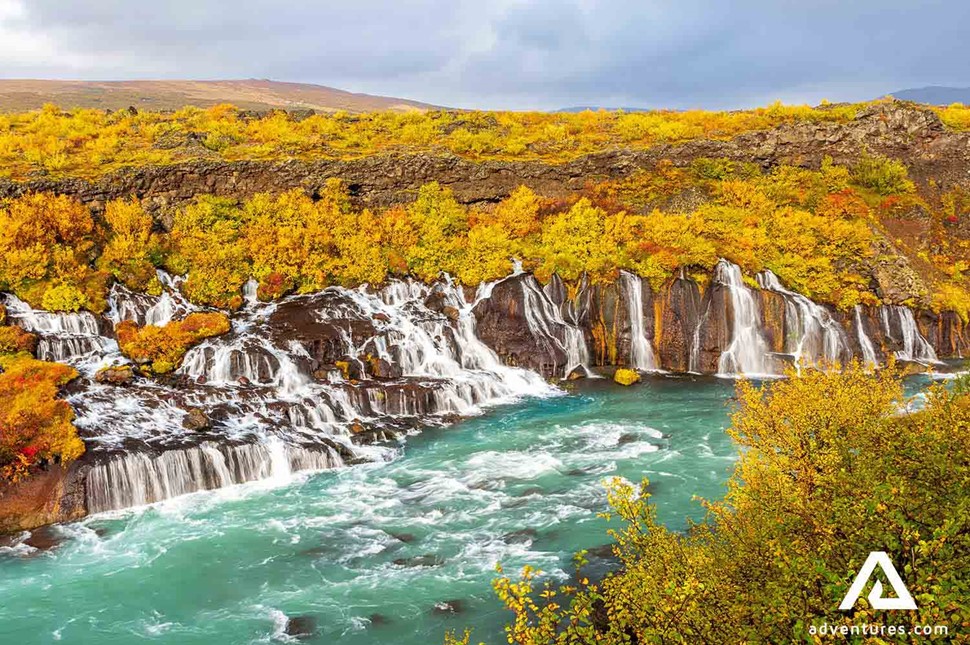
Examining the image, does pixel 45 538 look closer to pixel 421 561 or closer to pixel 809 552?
pixel 421 561

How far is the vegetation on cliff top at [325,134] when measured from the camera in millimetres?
52219

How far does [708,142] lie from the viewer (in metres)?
61.7

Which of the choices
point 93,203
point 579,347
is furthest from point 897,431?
point 93,203

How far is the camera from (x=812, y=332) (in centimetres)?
4378

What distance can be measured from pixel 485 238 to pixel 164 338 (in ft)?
78.7

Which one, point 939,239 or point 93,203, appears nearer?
point 93,203

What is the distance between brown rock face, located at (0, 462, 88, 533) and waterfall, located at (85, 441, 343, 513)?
0.44 m

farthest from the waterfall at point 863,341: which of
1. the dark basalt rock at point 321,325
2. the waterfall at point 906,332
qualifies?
the dark basalt rock at point 321,325

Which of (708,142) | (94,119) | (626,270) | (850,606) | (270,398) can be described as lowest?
(270,398)

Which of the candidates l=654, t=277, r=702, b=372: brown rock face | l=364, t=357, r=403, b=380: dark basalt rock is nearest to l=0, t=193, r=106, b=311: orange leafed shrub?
→ l=364, t=357, r=403, b=380: dark basalt rock

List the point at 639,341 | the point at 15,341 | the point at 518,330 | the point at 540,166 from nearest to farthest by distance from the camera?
1. the point at 15,341
2. the point at 518,330
3. the point at 639,341
4. the point at 540,166

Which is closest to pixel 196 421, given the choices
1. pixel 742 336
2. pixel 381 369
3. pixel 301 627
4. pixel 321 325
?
pixel 321 325

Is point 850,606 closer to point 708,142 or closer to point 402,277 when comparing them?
point 402,277

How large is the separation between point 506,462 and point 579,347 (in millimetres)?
16327
